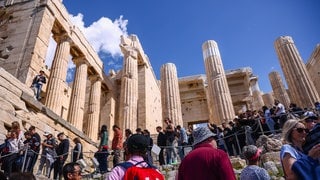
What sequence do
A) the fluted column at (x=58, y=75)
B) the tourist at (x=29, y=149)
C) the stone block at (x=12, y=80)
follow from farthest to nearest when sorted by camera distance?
the fluted column at (x=58, y=75) → the stone block at (x=12, y=80) → the tourist at (x=29, y=149)

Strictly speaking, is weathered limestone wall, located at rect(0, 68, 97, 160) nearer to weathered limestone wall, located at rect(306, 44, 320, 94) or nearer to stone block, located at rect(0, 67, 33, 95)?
stone block, located at rect(0, 67, 33, 95)

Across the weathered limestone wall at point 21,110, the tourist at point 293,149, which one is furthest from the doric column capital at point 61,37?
the tourist at point 293,149

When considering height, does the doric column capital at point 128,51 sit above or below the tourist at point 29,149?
above

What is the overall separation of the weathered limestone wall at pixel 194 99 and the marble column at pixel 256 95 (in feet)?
15.3

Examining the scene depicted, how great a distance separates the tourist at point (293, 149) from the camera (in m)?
2.57

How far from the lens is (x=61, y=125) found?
12.5 m

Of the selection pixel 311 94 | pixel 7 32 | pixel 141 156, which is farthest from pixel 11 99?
pixel 311 94

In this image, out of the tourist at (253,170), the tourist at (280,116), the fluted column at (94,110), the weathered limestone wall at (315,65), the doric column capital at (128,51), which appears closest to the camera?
the tourist at (253,170)

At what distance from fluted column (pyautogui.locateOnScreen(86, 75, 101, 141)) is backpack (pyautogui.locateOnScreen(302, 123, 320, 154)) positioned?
1688cm

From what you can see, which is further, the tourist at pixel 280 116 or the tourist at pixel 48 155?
the tourist at pixel 280 116

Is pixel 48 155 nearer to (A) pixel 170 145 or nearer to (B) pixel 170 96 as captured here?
(A) pixel 170 145

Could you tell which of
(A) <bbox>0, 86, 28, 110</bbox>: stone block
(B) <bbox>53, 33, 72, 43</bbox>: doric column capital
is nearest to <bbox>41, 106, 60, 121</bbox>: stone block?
(A) <bbox>0, 86, 28, 110</bbox>: stone block

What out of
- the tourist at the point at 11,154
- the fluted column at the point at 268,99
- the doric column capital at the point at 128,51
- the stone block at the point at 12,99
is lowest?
the tourist at the point at 11,154

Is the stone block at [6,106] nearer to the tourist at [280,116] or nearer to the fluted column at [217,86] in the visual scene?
the tourist at [280,116]
